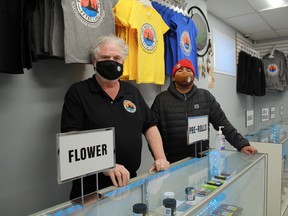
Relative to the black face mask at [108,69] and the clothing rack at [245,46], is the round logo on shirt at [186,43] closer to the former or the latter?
the black face mask at [108,69]

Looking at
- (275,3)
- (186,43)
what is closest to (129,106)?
(186,43)

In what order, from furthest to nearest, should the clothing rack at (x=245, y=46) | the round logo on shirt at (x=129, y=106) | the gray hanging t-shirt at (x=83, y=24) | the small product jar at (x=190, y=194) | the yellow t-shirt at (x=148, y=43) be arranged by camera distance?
the clothing rack at (x=245, y=46) < the yellow t-shirt at (x=148, y=43) < the gray hanging t-shirt at (x=83, y=24) < the round logo on shirt at (x=129, y=106) < the small product jar at (x=190, y=194)

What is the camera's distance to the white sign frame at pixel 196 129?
138 cm

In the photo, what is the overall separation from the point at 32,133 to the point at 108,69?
0.85 metres

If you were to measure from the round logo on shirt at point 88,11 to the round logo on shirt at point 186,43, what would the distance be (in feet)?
3.70

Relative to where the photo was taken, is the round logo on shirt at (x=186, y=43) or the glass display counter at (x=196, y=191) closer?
the glass display counter at (x=196, y=191)

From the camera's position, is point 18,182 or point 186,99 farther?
point 186,99

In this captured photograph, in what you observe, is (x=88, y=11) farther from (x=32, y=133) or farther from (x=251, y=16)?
(x=251, y=16)

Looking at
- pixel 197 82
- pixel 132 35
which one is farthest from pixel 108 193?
pixel 197 82

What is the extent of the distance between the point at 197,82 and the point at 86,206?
301 cm

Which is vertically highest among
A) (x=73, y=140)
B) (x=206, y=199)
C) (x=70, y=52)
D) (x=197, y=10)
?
(x=197, y=10)

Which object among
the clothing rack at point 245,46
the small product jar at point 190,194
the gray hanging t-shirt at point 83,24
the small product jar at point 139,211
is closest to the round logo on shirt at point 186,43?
the gray hanging t-shirt at point 83,24

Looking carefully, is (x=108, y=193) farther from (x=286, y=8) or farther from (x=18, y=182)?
(x=286, y=8)

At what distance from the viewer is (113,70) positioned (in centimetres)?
145
